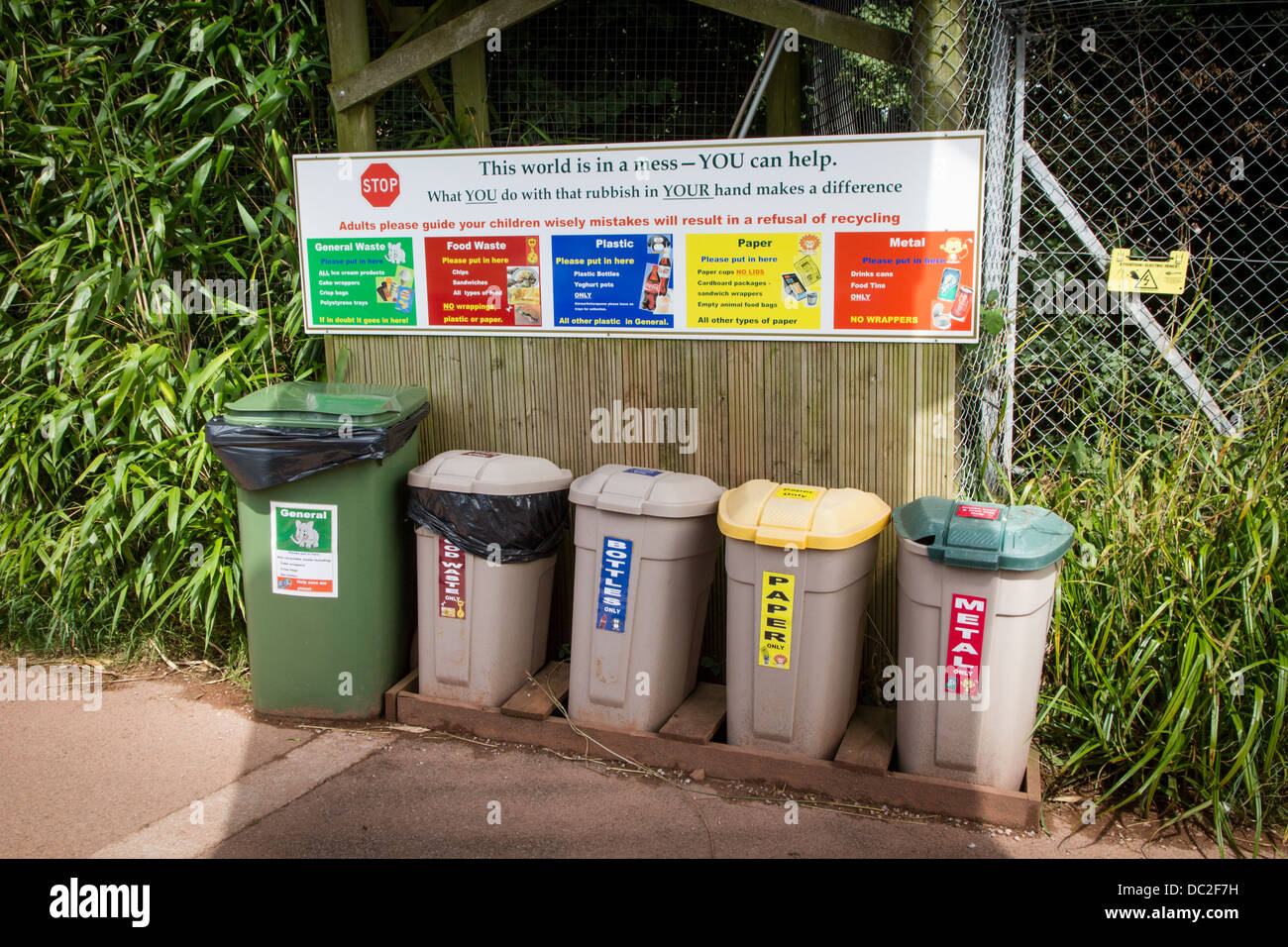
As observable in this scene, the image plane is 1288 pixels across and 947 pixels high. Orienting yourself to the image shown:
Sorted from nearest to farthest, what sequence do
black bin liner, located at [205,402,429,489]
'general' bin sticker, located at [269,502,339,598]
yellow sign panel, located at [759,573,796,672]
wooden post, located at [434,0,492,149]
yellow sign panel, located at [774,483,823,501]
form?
yellow sign panel, located at [759,573,796,672] → yellow sign panel, located at [774,483,823,501] → black bin liner, located at [205,402,429,489] → 'general' bin sticker, located at [269,502,339,598] → wooden post, located at [434,0,492,149]

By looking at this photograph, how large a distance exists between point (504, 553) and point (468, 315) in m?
1.09

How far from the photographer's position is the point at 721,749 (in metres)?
3.68

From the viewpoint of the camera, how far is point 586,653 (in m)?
3.89

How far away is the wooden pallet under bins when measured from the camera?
3398mm

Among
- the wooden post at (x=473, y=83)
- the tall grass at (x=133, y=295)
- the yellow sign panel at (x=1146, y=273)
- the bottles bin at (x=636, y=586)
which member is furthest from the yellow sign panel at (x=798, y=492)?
the wooden post at (x=473, y=83)

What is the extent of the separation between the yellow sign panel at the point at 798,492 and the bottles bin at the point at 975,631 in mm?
329

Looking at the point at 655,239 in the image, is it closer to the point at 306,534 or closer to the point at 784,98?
the point at 306,534

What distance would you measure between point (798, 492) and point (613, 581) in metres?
0.75

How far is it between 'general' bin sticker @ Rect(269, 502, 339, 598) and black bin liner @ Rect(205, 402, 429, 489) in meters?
0.14

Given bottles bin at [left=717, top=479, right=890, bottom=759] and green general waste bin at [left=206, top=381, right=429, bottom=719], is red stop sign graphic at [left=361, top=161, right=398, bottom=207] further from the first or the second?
bottles bin at [left=717, top=479, right=890, bottom=759]

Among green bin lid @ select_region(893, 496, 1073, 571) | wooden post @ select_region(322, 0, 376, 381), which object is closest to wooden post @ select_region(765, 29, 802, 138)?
wooden post @ select_region(322, 0, 376, 381)

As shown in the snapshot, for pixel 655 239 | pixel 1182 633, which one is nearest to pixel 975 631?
pixel 1182 633

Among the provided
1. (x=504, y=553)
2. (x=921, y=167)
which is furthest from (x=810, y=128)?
(x=504, y=553)

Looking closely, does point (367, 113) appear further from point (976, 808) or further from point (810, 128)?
point (976, 808)
